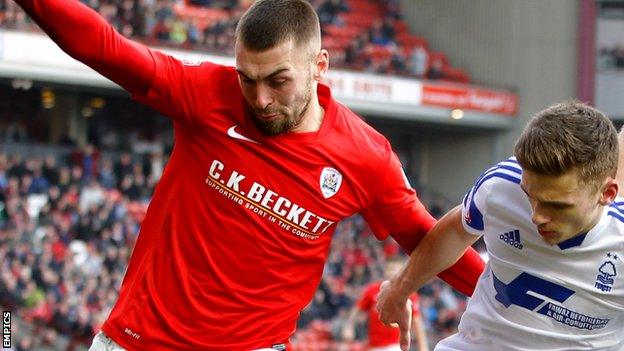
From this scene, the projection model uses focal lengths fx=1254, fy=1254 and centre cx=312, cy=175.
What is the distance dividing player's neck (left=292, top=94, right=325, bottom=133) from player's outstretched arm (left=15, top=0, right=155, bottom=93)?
625 millimetres

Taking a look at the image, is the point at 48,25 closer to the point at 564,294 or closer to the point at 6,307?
the point at 564,294

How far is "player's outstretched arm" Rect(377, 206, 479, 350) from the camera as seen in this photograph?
192 inches

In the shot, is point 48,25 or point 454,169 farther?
point 454,169

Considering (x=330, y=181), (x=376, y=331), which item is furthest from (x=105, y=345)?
(x=376, y=331)

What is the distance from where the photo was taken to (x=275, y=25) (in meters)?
4.52

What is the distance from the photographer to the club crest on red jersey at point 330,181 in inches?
187

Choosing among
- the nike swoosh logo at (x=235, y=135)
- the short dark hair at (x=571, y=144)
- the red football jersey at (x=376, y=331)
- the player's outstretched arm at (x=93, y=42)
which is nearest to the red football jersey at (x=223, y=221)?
the nike swoosh logo at (x=235, y=135)

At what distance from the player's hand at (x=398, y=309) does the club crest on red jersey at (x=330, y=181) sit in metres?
0.58

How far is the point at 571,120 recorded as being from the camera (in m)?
4.20

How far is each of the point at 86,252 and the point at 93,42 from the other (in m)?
13.5

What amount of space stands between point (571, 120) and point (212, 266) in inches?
54.6

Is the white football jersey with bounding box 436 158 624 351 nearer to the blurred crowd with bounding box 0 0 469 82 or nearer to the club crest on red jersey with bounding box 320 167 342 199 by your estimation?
the club crest on red jersey with bounding box 320 167 342 199

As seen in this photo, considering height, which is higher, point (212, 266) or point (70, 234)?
point (212, 266)

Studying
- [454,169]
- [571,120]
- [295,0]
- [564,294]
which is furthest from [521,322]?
[454,169]
